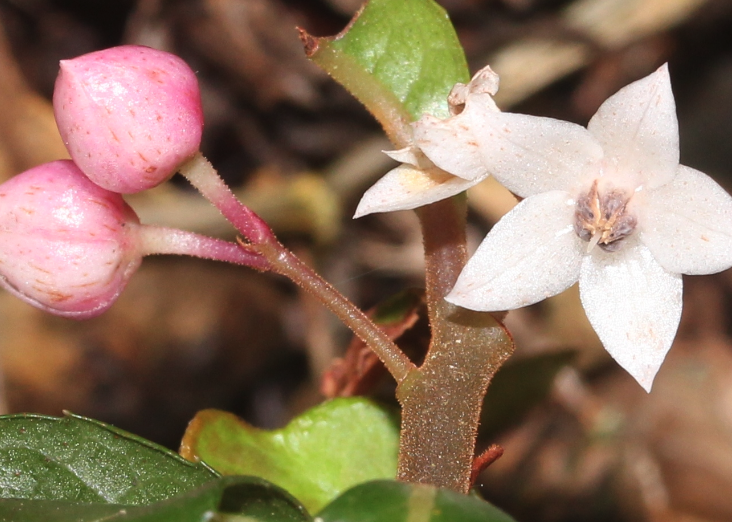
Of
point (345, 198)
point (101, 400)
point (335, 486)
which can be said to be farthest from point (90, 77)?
point (345, 198)

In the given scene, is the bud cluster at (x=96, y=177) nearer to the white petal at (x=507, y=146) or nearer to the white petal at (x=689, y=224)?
the white petal at (x=507, y=146)

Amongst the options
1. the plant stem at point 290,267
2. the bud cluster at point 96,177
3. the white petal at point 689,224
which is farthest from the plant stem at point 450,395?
the bud cluster at point 96,177

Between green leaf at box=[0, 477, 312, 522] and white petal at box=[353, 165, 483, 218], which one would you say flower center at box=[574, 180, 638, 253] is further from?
green leaf at box=[0, 477, 312, 522]

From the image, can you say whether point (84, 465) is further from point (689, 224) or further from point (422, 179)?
point (689, 224)

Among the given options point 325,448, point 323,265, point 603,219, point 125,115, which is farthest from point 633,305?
point 323,265

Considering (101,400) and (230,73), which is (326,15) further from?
(101,400)

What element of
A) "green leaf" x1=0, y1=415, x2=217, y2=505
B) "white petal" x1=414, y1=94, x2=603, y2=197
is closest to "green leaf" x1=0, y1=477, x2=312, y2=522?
"green leaf" x1=0, y1=415, x2=217, y2=505

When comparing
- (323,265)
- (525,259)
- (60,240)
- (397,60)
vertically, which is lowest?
(323,265)
